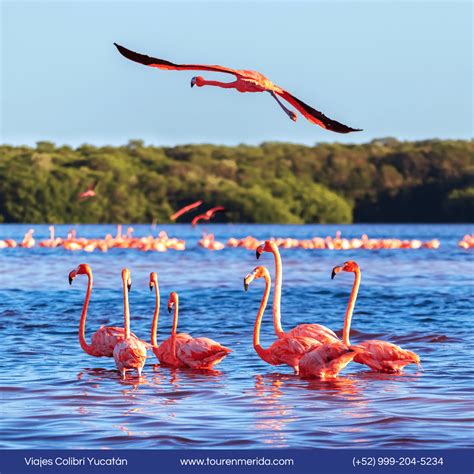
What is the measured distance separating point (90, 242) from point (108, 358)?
25.5 meters

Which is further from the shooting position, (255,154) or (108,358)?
(255,154)

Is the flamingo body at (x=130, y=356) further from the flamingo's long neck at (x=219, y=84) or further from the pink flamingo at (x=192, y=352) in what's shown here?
the flamingo's long neck at (x=219, y=84)

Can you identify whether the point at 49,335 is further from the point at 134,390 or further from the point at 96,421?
the point at 96,421

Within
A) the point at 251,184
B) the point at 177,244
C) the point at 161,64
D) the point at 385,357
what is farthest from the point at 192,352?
the point at 251,184

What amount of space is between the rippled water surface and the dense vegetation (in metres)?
59.9

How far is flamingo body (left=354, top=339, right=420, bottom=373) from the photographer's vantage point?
1196 centimetres

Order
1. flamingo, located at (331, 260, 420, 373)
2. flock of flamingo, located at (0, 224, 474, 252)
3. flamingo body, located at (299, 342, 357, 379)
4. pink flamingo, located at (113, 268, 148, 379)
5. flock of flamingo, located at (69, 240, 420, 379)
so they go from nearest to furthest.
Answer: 1. flamingo body, located at (299, 342, 357, 379)
2. flock of flamingo, located at (69, 240, 420, 379)
3. pink flamingo, located at (113, 268, 148, 379)
4. flamingo, located at (331, 260, 420, 373)
5. flock of flamingo, located at (0, 224, 474, 252)

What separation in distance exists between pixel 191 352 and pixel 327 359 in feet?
5.02

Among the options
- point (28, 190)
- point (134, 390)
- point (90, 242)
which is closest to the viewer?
point (134, 390)

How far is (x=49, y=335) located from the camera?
15.5m
